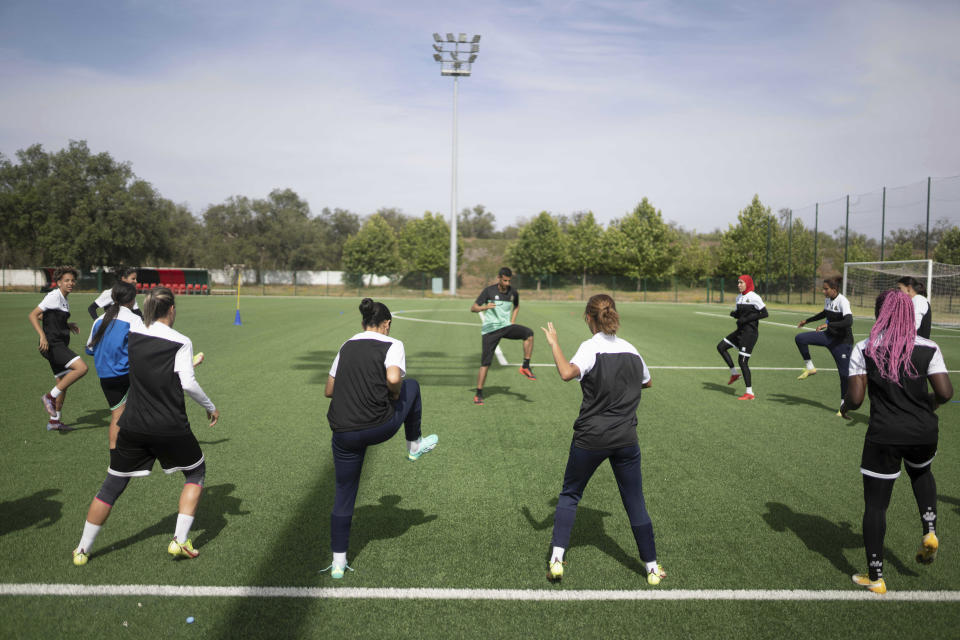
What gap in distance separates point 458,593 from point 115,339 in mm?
4209

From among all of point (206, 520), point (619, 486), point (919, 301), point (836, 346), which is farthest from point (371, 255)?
point (619, 486)

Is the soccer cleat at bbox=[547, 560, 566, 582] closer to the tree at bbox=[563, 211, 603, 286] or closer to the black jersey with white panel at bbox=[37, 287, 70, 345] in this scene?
the black jersey with white panel at bbox=[37, 287, 70, 345]

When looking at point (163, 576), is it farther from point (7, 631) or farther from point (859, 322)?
point (859, 322)

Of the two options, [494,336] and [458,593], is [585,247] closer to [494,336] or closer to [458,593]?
[494,336]

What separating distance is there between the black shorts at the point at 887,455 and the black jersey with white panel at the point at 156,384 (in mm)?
4269

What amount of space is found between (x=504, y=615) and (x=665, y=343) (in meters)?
16.4

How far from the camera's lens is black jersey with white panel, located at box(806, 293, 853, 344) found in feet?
29.8

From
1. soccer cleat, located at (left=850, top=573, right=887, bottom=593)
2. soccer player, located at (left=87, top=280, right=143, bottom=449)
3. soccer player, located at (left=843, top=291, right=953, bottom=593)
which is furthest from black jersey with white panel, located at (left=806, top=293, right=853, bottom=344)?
soccer player, located at (left=87, top=280, right=143, bottom=449)

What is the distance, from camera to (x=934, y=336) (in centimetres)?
2173

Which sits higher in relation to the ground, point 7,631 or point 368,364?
point 368,364

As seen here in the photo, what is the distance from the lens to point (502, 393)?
33.9 feet

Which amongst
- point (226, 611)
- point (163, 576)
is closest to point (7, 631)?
point (163, 576)

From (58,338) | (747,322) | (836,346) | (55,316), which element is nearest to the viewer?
(55,316)

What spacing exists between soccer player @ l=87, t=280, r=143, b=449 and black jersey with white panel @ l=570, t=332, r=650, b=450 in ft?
14.4
